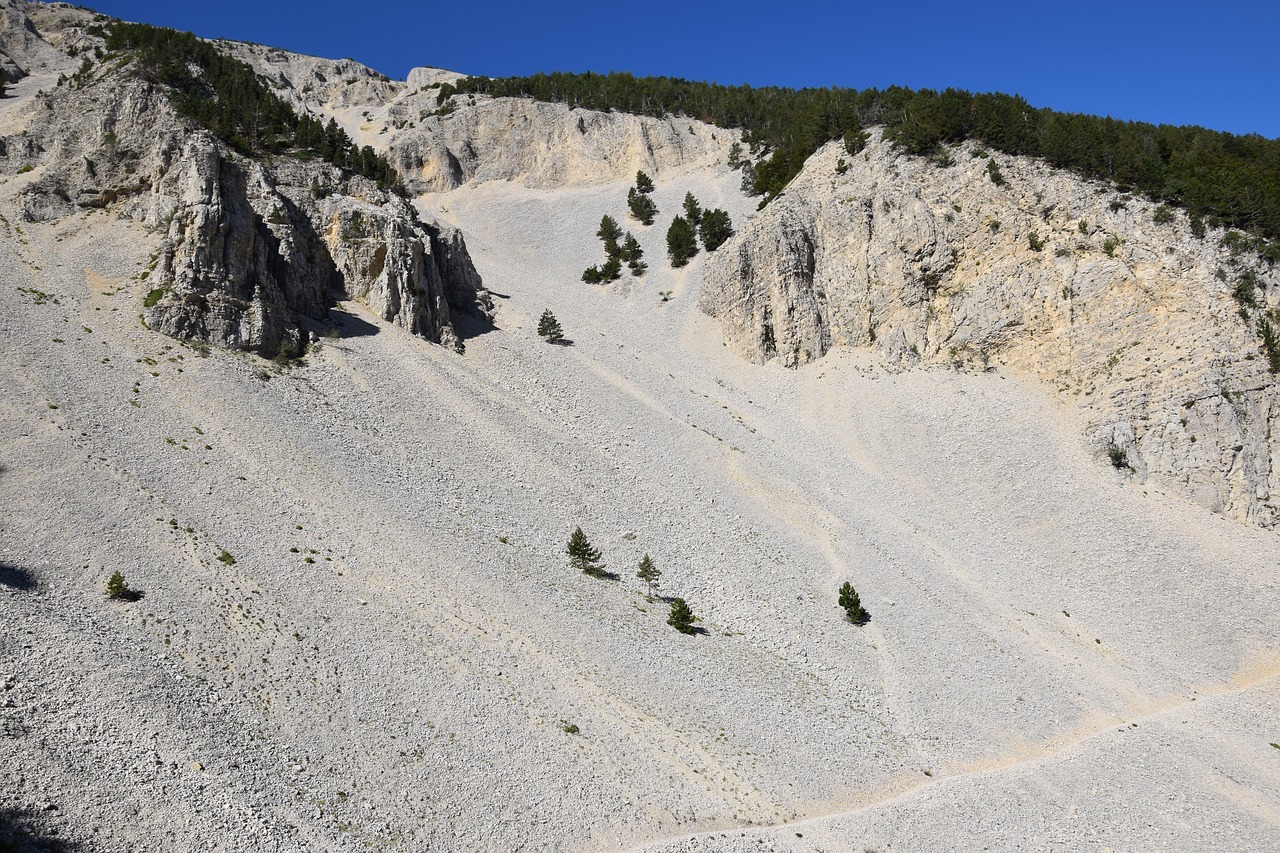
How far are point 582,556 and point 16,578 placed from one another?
2124 cm

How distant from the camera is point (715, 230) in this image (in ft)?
252

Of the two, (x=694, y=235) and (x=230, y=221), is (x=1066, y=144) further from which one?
(x=230, y=221)

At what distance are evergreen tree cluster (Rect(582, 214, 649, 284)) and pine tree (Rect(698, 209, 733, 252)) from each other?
23.9ft

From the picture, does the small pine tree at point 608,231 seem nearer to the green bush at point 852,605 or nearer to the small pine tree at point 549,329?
the small pine tree at point 549,329

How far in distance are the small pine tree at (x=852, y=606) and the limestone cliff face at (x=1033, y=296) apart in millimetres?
22766

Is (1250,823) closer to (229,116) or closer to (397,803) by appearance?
(397,803)

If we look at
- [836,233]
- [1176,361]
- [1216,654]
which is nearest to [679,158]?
[836,233]

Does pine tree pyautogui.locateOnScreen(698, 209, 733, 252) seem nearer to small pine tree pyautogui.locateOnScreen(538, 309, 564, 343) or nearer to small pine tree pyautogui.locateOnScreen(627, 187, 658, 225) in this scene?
small pine tree pyautogui.locateOnScreen(627, 187, 658, 225)

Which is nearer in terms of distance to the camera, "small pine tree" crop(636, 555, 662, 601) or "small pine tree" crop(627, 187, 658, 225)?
"small pine tree" crop(636, 555, 662, 601)

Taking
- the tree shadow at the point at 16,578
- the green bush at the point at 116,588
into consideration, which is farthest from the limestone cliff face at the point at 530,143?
the tree shadow at the point at 16,578

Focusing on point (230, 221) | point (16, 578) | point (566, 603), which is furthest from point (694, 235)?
point (16, 578)

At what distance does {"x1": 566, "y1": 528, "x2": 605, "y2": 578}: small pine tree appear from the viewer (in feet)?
114

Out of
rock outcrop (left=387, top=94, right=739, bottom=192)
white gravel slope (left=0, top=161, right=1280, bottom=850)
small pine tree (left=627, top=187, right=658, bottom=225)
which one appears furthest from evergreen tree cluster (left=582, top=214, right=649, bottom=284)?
white gravel slope (left=0, top=161, right=1280, bottom=850)

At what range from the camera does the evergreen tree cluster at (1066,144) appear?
5041 cm
